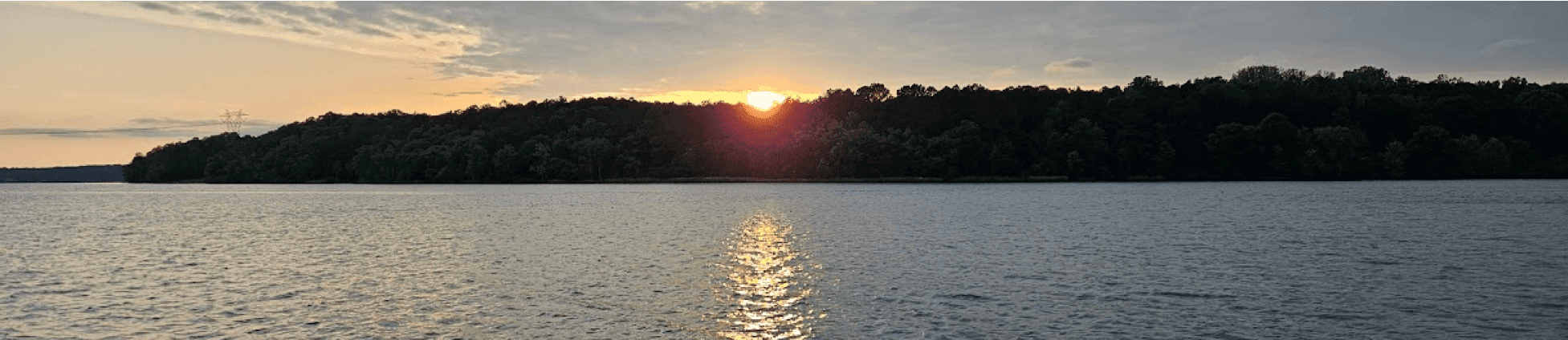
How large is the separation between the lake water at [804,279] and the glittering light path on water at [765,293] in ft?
0.49

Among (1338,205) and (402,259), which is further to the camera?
(1338,205)

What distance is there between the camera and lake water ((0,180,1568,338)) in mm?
27156

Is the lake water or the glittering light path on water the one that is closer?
the glittering light path on water

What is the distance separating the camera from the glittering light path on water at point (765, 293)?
26.8m

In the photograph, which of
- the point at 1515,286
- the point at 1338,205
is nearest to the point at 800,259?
the point at 1515,286

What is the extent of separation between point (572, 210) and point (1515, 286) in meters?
85.6

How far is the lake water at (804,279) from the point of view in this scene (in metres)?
27.2

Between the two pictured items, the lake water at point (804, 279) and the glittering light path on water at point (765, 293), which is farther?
the lake water at point (804, 279)

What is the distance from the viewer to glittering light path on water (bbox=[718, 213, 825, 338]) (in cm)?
2677

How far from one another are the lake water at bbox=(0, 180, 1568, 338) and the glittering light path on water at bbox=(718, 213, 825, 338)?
15cm

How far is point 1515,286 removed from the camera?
34.3m

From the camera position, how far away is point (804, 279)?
128 feet

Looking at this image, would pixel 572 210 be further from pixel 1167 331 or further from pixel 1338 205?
pixel 1167 331

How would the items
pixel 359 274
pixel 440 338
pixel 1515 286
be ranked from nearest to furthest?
pixel 440 338 → pixel 1515 286 → pixel 359 274
